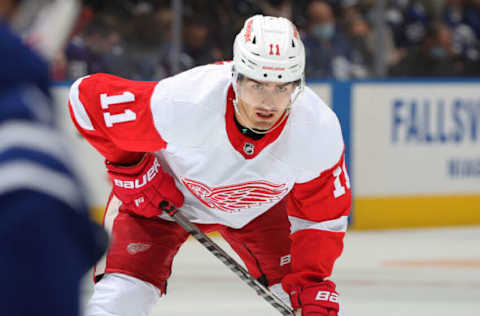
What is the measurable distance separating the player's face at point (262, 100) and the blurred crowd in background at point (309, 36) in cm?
292

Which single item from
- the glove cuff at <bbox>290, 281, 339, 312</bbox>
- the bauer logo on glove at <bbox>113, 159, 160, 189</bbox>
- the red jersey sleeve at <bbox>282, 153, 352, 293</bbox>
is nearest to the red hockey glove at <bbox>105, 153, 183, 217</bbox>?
the bauer logo on glove at <bbox>113, 159, 160, 189</bbox>

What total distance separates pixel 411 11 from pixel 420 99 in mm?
709

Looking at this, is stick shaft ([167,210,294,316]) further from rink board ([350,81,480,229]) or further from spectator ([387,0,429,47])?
spectator ([387,0,429,47])

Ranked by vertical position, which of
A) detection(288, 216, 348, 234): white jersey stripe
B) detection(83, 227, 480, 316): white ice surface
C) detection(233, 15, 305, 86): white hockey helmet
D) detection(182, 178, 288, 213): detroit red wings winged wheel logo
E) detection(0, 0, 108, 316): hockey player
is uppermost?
detection(0, 0, 108, 316): hockey player

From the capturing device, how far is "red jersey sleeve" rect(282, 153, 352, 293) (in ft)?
8.82

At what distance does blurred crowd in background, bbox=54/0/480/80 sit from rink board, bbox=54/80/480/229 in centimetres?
21

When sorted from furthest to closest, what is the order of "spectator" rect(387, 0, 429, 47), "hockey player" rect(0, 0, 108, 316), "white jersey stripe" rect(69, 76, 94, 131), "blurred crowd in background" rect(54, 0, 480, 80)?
"spectator" rect(387, 0, 429, 47) < "blurred crowd in background" rect(54, 0, 480, 80) < "white jersey stripe" rect(69, 76, 94, 131) < "hockey player" rect(0, 0, 108, 316)

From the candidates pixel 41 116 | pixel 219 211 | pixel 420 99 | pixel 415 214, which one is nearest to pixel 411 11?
pixel 420 99

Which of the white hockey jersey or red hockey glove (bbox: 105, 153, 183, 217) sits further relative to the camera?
red hockey glove (bbox: 105, 153, 183, 217)

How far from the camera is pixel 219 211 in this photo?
2.97 meters

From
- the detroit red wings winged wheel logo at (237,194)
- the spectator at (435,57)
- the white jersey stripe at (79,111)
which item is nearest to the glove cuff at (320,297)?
the detroit red wings winged wheel logo at (237,194)

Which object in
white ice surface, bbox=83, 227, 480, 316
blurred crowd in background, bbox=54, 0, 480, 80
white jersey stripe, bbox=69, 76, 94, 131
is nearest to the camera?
white jersey stripe, bbox=69, 76, 94, 131

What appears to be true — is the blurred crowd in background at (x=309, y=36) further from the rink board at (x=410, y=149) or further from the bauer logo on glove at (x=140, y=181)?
the bauer logo on glove at (x=140, y=181)

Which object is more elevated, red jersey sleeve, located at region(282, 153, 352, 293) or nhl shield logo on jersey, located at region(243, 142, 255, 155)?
nhl shield logo on jersey, located at region(243, 142, 255, 155)
